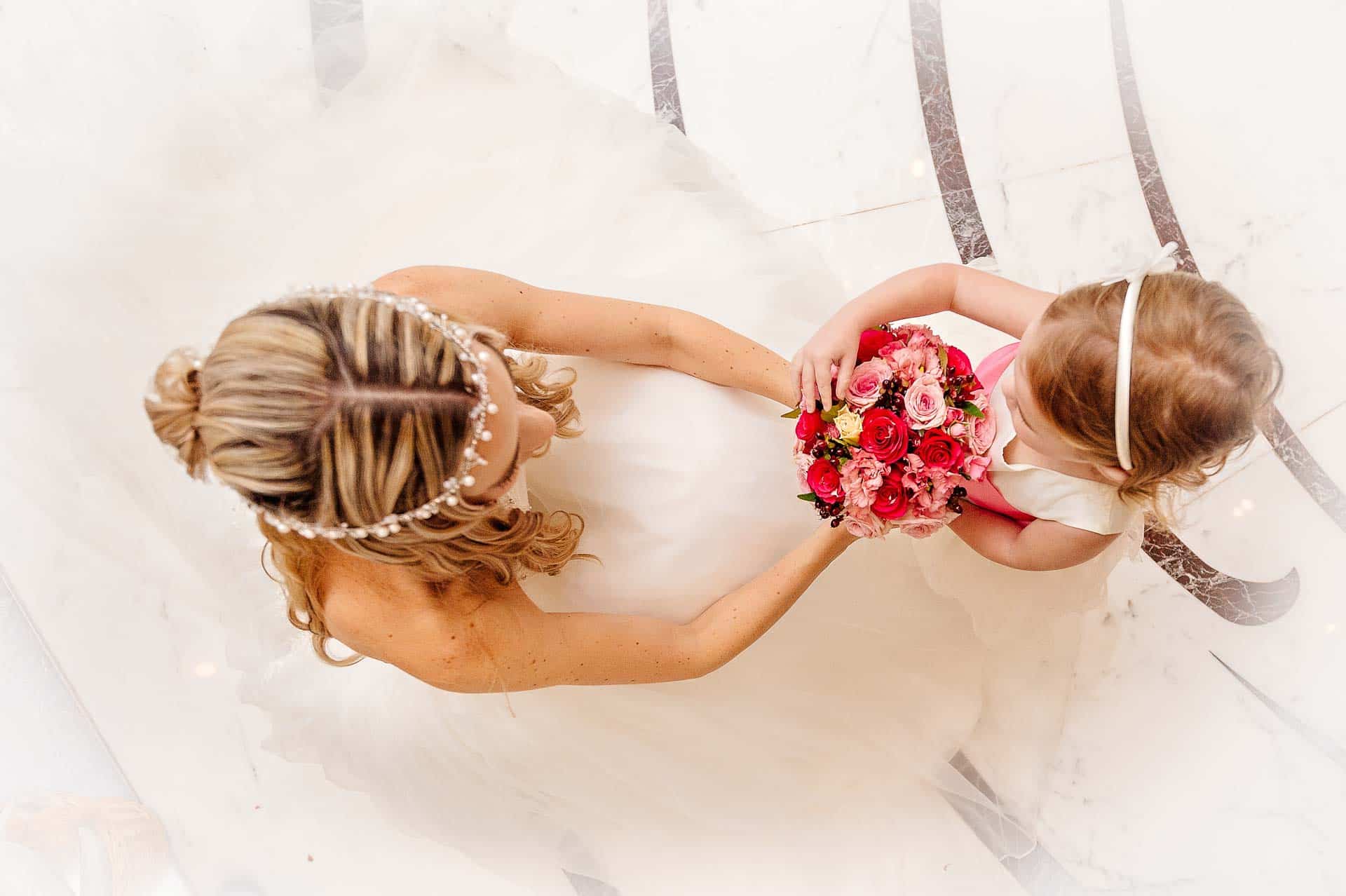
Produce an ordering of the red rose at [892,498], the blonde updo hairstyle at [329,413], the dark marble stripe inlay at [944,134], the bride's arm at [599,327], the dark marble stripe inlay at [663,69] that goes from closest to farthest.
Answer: the blonde updo hairstyle at [329,413], the red rose at [892,498], the bride's arm at [599,327], the dark marble stripe inlay at [944,134], the dark marble stripe inlay at [663,69]

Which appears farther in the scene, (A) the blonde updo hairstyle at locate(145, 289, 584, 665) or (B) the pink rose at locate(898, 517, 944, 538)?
(B) the pink rose at locate(898, 517, 944, 538)

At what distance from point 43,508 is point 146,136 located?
2.26ft

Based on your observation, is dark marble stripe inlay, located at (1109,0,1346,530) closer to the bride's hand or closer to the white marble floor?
the white marble floor

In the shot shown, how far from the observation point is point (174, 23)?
1693mm

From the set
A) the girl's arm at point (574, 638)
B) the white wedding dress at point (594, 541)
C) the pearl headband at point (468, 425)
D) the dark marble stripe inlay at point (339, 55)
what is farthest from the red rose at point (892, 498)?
the dark marble stripe inlay at point (339, 55)

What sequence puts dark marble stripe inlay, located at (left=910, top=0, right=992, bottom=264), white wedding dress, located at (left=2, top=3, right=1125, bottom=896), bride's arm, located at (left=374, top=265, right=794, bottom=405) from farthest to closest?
1. dark marble stripe inlay, located at (left=910, top=0, right=992, bottom=264)
2. white wedding dress, located at (left=2, top=3, right=1125, bottom=896)
3. bride's arm, located at (left=374, top=265, right=794, bottom=405)

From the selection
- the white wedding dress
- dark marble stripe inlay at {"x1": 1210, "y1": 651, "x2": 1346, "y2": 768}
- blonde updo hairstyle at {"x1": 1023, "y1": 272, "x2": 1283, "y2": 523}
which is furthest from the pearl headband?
dark marble stripe inlay at {"x1": 1210, "y1": 651, "x2": 1346, "y2": 768}

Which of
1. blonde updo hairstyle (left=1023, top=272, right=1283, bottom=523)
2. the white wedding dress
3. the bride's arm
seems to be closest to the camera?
blonde updo hairstyle (left=1023, top=272, right=1283, bottom=523)

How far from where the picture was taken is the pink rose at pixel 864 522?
48.8 inches

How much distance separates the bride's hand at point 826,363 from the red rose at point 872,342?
2 centimetres

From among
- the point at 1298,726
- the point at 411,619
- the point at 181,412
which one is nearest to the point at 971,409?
the point at 411,619

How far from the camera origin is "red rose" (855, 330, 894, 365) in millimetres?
1285

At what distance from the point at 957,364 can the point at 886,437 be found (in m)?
0.17

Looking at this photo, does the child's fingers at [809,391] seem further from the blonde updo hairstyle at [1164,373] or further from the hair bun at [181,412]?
the hair bun at [181,412]
